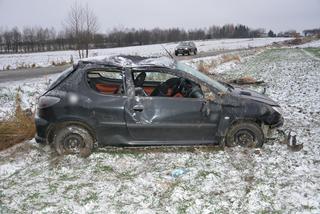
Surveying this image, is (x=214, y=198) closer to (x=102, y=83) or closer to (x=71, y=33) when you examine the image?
(x=102, y=83)

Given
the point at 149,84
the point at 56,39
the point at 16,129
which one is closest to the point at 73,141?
the point at 149,84

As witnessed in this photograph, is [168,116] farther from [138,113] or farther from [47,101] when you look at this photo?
[47,101]

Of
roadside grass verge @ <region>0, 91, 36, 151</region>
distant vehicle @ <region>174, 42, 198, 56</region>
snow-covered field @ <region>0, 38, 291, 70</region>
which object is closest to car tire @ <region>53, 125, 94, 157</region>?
roadside grass verge @ <region>0, 91, 36, 151</region>

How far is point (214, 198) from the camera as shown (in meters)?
4.02

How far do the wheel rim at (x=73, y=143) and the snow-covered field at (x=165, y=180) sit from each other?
0.52ft

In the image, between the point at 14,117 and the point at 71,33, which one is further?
the point at 71,33

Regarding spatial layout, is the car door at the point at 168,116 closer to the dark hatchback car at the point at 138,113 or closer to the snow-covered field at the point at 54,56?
the dark hatchback car at the point at 138,113

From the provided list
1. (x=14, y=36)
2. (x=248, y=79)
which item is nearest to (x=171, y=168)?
(x=248, y=79)

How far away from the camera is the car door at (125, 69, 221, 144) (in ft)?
17.0

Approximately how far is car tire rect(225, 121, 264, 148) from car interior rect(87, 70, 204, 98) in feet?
2.74

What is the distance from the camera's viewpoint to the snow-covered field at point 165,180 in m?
3.87

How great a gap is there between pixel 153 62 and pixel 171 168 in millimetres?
1869

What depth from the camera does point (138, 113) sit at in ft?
17.0

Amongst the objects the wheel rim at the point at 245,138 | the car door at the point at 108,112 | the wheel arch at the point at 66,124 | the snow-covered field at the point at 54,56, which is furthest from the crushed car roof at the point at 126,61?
the snow-covered field at the point at 54,56
